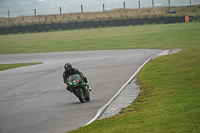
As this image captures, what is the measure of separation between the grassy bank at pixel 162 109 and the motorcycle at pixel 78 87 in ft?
5.59

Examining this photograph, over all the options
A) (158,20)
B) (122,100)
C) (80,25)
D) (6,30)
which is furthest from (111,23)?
(122,100)

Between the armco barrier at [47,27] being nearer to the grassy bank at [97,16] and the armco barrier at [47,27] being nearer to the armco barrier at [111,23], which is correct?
the grassy bank at [97,16]

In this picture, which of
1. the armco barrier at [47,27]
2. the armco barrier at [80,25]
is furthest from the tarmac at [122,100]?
the armco barrier at [47,27]

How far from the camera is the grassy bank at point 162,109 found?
7.43 metres

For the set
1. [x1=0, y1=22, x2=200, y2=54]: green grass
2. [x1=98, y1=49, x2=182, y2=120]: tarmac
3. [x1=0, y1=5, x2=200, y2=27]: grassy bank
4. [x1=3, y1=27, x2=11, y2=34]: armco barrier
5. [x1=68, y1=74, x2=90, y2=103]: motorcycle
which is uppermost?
[x1=0, y1=5, x2=200, y2=27]: grassy bank

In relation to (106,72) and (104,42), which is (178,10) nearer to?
(104,42)

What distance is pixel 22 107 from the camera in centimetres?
1201

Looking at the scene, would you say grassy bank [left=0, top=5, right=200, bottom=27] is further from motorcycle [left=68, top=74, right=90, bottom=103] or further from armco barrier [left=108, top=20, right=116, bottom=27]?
motorcycle [left=68, top=74, right=90, bottom=103]

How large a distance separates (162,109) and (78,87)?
3.39 m

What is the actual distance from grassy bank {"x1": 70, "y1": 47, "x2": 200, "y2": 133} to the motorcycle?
171 centimetres

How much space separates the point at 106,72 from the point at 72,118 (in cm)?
964

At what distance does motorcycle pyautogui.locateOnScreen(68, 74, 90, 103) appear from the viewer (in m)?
11.9

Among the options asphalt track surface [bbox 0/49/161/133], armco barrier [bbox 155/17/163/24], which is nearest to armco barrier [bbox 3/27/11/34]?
armco barrier [bbox 155/17/163/24]

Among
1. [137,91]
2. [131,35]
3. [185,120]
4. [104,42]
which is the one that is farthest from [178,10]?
[185,120]
